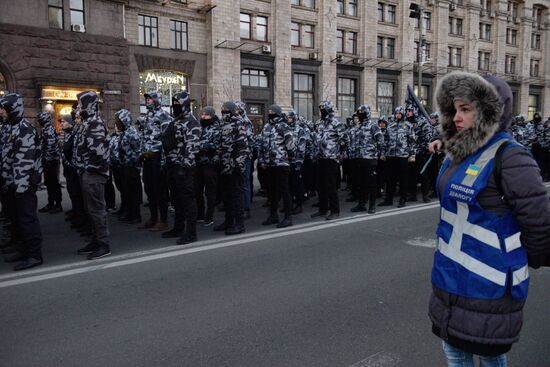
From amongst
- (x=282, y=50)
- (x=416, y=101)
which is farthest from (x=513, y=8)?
(x=416, y=101)

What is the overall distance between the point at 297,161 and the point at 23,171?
19.7 ft

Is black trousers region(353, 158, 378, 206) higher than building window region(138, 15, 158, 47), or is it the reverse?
building window region(138, 15, 158, 47)

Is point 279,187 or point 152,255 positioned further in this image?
point 279,187

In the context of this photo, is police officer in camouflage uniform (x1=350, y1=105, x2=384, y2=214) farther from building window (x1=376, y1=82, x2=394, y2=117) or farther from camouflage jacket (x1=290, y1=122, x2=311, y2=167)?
building window (x1=376, y1=82, x2=394, y2=117)

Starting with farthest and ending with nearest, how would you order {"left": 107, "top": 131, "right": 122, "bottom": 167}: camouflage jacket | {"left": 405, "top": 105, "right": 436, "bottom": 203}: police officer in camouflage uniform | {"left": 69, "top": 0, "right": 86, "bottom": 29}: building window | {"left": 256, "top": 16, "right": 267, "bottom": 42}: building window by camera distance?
{"left": 256, "top": 16, "right": 267, "bottom": 42}: building window < {"left": 69, "top": 0, "right": 86, "bottom": 29}: building window < {"left": 405, "top": 105, "right": 436, "bottom": 203}: police officer in camouflage uniform < {"left": 107, "top": 131, "right": 122, "bottom": 167}: camouflage jacket

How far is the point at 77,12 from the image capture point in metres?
22.6

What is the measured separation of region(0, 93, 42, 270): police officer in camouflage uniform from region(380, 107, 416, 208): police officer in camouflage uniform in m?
7.18

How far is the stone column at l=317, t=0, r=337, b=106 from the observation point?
32875 millimetres

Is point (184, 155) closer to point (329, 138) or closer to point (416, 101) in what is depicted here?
point (329, 138)

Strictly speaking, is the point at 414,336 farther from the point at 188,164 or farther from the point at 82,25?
the point at 82,25

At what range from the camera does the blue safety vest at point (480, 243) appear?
2127 millimetres

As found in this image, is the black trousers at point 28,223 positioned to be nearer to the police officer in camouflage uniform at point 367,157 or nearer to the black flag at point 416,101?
the black flag at point 416,101

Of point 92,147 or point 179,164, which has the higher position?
point 92,147

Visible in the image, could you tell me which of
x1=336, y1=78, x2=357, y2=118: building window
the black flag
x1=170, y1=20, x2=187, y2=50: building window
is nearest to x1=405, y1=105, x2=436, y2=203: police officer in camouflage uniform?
the black flag
